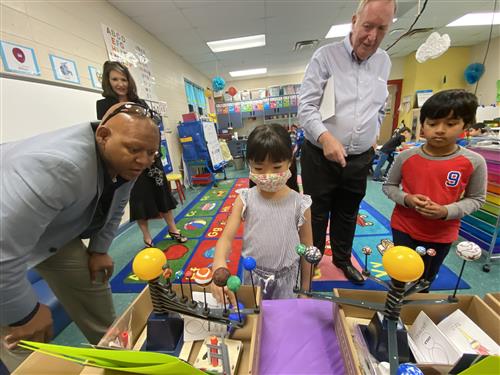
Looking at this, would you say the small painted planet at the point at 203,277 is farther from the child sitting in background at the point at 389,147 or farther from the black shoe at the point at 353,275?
the child sitting in background at the point at 389,147

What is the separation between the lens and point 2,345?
0.71 metres

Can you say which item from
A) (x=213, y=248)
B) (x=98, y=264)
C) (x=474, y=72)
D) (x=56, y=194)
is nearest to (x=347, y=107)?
(x=56, y=194)

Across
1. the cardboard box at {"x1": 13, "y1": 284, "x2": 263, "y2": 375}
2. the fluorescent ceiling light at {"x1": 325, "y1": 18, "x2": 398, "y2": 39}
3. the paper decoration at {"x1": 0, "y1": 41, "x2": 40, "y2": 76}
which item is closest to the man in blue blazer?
the cardboard box at {"x1": 13, "y1": 284, "x2": 263, "y2": 375}

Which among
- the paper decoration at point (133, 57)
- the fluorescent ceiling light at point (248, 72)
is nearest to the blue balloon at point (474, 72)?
the fluorescent ceiling light at point (248, 72)

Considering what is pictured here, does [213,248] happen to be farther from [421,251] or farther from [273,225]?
[421,251]

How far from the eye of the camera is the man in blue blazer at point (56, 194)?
0.54 m

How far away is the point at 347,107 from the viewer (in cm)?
113

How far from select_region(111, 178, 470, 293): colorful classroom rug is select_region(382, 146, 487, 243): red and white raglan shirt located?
167 millimetres

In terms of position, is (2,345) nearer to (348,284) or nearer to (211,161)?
(348,284)

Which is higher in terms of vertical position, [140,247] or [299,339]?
[299,339]

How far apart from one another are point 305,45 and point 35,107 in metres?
4.83

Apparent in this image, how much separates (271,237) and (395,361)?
52cm

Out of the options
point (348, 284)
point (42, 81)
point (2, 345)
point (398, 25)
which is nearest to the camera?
point (2, 345)

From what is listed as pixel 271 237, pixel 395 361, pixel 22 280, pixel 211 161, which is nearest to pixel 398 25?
pixel 211 161
